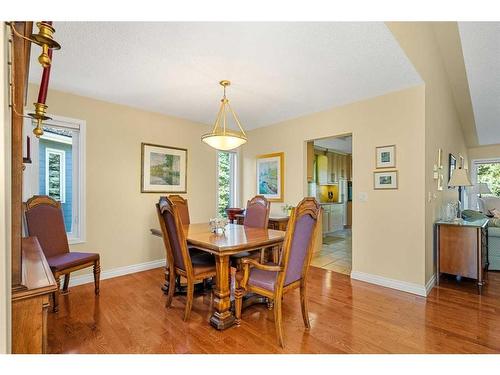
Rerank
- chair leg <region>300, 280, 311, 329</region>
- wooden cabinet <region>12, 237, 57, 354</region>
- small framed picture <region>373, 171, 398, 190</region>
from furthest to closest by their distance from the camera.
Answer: small framed picture <region>373, 171, 398, 190</region> → chair leg <region>300, 280, 311, 329</region> → wooden cabinet <region>12, 237, 57, 354</region>

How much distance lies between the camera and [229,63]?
2.38 metres

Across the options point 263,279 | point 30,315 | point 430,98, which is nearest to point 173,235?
point 263,279

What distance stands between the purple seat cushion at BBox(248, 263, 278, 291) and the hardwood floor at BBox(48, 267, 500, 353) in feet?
1.28

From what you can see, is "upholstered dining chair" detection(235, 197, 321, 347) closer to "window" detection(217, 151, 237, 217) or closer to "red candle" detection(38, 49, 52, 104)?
"red candle" detection(38, 49, 52, 104)

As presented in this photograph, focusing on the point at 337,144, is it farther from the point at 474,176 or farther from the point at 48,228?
the point at 48,228

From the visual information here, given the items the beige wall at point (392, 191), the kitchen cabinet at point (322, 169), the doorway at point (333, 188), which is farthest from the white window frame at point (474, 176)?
the beige wall at point (392, 191)

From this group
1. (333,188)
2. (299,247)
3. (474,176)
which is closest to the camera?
(299,247)

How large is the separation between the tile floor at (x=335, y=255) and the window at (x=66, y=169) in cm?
343

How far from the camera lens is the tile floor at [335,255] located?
381 centimetres

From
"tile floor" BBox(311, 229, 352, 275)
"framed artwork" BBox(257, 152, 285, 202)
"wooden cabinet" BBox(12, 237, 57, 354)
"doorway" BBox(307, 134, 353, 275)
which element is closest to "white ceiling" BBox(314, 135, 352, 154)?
"doorway" BBox(307, 134, 353, 275)

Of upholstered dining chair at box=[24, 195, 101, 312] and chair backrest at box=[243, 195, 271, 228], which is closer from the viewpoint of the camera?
upholstered dining chair at box=[24, 195, 101, 312]

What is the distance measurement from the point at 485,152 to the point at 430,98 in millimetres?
6065

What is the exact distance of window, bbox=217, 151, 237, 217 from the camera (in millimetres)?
4847

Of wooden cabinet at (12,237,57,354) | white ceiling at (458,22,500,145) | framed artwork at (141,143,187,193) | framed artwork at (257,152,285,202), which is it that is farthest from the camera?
framed artwork at (257,152,285,202)
